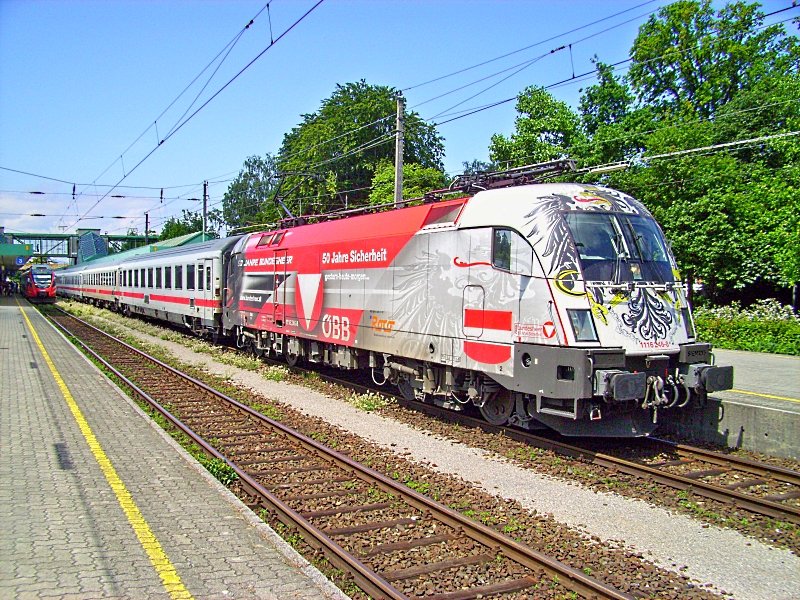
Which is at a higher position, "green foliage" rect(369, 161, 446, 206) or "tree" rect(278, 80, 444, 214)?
"tree" rect(278, 80, 444, 214)

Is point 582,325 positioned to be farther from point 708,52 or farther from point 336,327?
point 708,52

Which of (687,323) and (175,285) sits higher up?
(175,285)

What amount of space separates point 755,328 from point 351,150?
26.2 meters

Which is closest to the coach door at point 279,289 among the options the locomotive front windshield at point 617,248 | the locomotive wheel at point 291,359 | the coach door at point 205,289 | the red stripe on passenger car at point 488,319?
the locomotive wheel at point 291,359

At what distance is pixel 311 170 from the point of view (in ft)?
134

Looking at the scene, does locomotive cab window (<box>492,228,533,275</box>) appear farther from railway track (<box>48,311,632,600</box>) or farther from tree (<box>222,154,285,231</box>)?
tree (<box>222,154,285,231</box>)

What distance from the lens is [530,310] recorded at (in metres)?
8.22

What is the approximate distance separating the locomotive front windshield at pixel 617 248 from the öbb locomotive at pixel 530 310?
2 cm

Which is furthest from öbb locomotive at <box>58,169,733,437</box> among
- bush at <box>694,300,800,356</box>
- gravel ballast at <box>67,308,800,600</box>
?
bush at <box>694,300,800,356</box>

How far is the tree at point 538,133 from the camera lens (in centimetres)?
3028

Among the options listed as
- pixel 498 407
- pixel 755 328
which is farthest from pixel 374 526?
pixel 755 328

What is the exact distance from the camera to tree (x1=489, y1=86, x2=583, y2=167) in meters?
30.3

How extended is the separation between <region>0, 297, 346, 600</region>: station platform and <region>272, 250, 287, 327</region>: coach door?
217 inches

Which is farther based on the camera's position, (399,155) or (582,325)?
(399,155)
